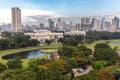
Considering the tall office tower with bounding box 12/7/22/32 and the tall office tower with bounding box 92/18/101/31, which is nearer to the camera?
the tall office tower with bounding box 12/7/22/32

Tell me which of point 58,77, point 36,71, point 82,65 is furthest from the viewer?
point 82,65

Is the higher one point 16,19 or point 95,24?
point 16,19

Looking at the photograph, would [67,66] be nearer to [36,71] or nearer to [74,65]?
[74,65]

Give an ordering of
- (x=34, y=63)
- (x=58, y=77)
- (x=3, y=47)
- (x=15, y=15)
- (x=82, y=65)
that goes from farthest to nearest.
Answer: (x=15, y=15), (x=3, y=47), (x=82, y=65), (x=34, y=63), (x=58, y=77)

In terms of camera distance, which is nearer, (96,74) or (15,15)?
(96,74)

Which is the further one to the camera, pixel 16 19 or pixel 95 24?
pixel 95 24

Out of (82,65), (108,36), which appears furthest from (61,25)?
(82,65)

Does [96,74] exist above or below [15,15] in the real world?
below

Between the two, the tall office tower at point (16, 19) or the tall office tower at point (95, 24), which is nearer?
the tall office tower at point (16, 19)

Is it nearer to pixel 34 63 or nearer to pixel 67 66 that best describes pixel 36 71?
pixel 34 63
